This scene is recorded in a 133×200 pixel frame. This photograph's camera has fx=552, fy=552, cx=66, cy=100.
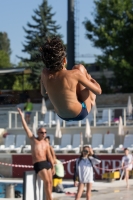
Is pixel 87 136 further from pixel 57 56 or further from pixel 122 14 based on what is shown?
pixel 57 56

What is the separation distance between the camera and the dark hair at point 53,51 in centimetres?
490

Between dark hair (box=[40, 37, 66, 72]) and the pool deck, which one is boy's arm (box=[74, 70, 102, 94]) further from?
the pool deck

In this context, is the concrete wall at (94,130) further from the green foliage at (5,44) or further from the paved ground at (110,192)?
the green foliage at (5,44)

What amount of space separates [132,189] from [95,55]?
2138 centimetres

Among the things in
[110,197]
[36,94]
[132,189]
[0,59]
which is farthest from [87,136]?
[0,59]

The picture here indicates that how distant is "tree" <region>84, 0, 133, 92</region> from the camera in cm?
3531

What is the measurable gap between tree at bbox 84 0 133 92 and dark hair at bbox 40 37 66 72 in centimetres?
2973

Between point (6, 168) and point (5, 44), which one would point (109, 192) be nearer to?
point (6, 168)

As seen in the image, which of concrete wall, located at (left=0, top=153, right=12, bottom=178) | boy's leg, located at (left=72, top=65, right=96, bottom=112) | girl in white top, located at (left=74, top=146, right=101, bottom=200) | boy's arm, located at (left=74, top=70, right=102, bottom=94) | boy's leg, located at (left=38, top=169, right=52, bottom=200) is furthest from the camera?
concrete wall, located at (left=0, top=153, right=12, bottom=178)

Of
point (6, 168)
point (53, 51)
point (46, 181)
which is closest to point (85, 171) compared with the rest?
point (46, 181)

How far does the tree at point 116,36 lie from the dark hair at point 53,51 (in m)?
29.7

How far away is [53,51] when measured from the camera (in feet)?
16.1

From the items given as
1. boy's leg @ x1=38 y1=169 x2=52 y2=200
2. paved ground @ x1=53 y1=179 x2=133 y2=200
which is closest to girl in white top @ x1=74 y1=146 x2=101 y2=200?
paved ground @ x1=53 y1=179 x2=133 y2=200

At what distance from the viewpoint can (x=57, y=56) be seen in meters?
4.93
